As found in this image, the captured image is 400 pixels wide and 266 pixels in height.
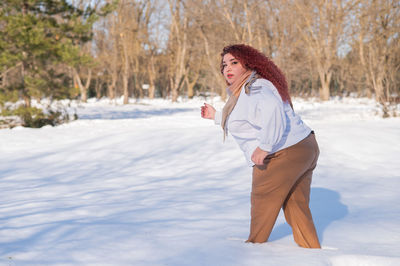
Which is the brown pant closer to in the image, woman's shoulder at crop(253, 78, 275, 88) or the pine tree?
woman's shoulder at crop(253, 78, 275, 88)

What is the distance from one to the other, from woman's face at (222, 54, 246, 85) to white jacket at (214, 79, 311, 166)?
0.19m

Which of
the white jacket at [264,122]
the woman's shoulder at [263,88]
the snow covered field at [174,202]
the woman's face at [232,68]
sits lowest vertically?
the snow covered field at [174,202]

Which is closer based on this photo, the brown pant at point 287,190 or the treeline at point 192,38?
the brown pant at point 287,190

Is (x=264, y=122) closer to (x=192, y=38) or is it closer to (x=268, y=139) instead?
(x=268, y=139)

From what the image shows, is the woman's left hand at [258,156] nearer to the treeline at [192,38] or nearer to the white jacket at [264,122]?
the white jacket at [264,122]

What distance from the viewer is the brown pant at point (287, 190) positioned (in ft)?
8.81

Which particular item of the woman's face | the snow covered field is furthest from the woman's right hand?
the snow covered field

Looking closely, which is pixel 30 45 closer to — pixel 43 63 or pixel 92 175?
pixel 43 63

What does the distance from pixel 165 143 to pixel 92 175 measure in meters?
2.46

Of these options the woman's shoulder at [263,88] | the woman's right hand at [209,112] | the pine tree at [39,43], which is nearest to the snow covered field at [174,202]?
the woman's right hand at [209,112]

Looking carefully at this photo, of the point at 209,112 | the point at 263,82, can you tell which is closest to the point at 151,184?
the point at 209,112

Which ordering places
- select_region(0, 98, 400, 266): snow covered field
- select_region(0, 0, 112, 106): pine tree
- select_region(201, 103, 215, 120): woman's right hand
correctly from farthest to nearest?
select_region(0, 0, 112, 106): pine tree, select_region(201, 103, 215, 120): woman's right hand, select_region(0, 98, 400, 266): snow covered field

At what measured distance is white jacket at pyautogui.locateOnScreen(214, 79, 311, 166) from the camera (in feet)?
8.27

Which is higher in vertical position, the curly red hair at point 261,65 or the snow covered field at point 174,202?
the curly red hair at point 261,65
